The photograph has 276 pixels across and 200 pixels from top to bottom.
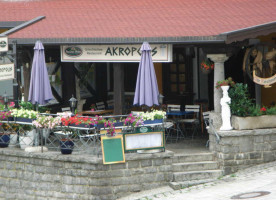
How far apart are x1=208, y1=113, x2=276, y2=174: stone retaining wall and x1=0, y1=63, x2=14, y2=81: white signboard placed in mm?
4781

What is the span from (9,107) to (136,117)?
3.51m

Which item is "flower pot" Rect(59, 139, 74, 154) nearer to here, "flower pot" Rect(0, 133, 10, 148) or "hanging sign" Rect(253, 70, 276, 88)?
"flower pot" Rect(0, 133, 10, 148)

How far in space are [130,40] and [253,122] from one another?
337 centimetres

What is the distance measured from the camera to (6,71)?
15.6 metres

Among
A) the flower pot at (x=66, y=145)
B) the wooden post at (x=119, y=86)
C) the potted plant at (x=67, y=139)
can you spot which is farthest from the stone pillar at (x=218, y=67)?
the flower pot at (x=66, y=145)

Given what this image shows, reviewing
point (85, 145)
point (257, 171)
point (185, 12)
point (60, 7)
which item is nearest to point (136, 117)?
point (85, 145)

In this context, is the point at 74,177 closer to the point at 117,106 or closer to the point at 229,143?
the point at 117,106

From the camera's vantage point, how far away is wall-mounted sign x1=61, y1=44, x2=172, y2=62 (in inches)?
621

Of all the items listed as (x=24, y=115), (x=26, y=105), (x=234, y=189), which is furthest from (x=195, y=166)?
(x=26, y=105)

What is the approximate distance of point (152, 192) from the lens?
14.3 metres

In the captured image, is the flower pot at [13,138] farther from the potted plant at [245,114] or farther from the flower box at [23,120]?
the potted plant at [245,114]

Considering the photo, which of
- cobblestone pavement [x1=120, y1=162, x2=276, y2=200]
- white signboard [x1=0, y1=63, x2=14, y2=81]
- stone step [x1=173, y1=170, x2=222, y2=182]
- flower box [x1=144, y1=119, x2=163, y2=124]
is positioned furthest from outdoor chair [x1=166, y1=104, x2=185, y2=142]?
white signboard [x1=0, y1=63, x2=14, y2=81]

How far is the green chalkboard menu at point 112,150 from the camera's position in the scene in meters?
14.2

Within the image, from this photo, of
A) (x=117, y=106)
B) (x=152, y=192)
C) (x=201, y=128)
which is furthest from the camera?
(x=201, y=128)
